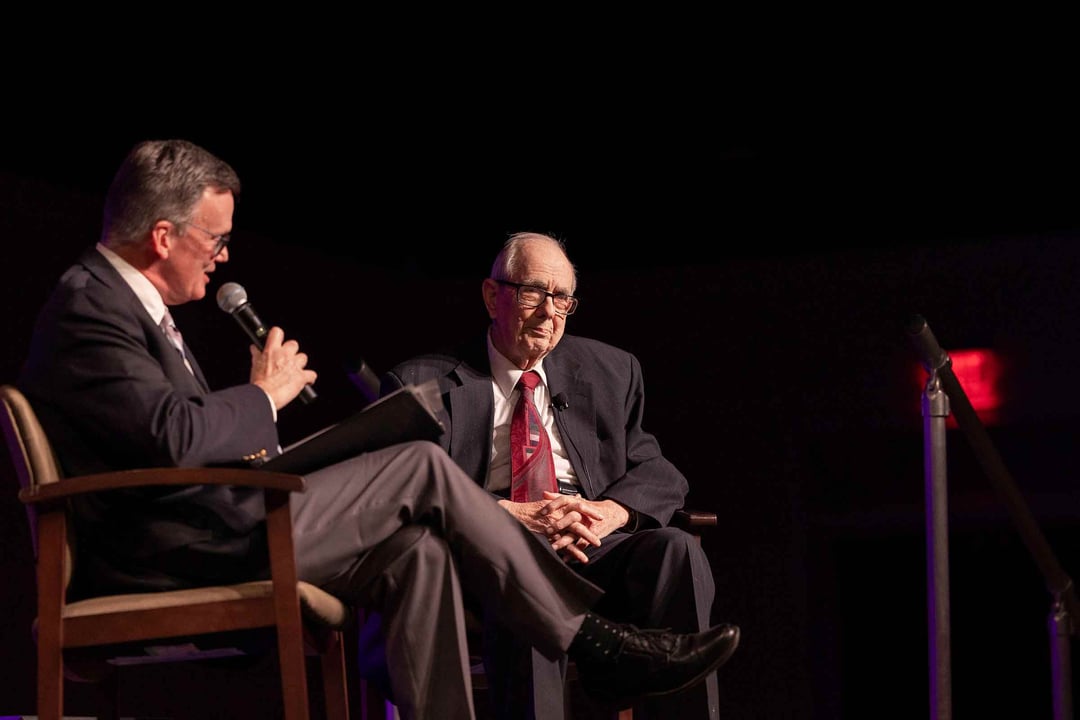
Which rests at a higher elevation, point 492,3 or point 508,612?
point 492,3

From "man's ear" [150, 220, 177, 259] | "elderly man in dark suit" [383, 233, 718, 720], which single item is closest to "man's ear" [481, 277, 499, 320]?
"elderly man in dark suit" [383, 233, 718, 720]

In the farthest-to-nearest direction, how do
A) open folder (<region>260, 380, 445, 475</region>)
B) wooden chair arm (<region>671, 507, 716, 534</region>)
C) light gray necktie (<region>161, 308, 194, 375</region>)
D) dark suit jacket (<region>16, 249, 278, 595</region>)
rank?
wooden chair arm (<region>671, 507, 716, 534</region>) < light gray necktie (<region>161, 308, 194, 375</region>) < open folder (<region>260, 380, 445, 475</region>) < dark suit jacket (<region>16, 249, 278, 595</region>)

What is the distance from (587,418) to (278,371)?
3.14 feet

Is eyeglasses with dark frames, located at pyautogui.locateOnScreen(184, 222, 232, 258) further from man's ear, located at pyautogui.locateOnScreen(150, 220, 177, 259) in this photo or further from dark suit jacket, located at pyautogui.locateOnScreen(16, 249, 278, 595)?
dark suit jacket, located at pyautogui.locateOnScreen(16, 249, 278, 595)

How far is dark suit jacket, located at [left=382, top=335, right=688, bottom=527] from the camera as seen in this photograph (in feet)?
9.57

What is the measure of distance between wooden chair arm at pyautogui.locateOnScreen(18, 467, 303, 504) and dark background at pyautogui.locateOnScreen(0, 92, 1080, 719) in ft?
9.57

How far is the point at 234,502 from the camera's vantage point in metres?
2.16

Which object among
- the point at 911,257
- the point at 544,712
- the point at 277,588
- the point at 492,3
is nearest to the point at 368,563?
the point at 277,588

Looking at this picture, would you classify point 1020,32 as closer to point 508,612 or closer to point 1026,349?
point 1026,349

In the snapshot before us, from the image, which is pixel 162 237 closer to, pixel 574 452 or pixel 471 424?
pixel 471 424

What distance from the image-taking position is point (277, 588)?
2020mm

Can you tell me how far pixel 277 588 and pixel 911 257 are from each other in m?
3.95

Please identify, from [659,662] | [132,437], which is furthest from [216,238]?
[659,662]

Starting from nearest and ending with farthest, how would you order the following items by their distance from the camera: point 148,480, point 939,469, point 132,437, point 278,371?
point 148,480
point 132,437
point 939,469
point 278,371
